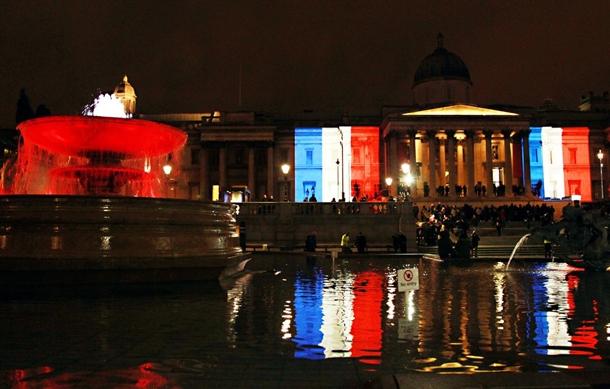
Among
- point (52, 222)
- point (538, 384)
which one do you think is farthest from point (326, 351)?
point (52, 222)

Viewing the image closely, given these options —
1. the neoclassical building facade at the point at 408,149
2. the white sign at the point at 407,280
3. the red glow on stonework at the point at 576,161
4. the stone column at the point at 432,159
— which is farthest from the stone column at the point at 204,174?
the white sign at the point at 407,280

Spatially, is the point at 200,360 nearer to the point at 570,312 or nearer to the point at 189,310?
the point at 189,310

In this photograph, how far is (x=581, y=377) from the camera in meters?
3.83

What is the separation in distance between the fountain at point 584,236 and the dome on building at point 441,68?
4346cm

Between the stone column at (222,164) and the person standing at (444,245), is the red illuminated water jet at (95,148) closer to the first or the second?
the person standing at (444,245)

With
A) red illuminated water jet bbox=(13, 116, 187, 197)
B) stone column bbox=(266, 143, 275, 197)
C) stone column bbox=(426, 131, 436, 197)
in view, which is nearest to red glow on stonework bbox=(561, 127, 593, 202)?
stone column bbox=(426, 131, 436, 197)

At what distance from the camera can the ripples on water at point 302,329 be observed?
4.62 meters

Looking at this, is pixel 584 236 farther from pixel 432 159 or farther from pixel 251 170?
pixel 251 170

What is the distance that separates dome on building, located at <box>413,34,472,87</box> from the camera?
55.4m

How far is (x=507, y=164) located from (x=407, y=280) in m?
41.9

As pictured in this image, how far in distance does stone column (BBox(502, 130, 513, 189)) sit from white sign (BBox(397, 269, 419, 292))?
41009 millimetres

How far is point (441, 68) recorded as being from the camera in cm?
5553

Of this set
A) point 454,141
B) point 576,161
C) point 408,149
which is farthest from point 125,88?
point 576,161

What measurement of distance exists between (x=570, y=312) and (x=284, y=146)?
4685 centimetres
